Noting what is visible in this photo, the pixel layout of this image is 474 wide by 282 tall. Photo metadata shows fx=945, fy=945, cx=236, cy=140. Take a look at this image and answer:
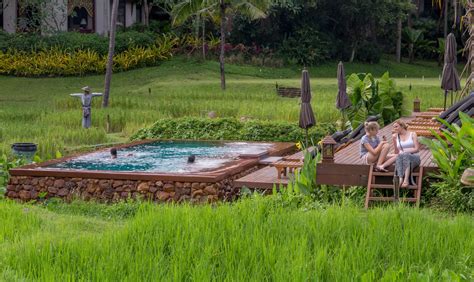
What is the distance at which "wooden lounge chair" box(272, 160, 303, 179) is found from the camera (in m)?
14.4

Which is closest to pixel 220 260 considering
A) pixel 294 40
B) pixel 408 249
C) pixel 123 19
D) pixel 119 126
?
pixel 408 249

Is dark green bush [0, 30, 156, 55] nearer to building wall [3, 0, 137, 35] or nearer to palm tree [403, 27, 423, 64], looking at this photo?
building wall [3, 0, 137, 35]

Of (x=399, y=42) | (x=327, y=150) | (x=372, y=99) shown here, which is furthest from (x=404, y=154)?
(x=399, y=42)

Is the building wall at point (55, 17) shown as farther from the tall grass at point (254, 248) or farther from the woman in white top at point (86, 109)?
the tall grass at point (254, 248)

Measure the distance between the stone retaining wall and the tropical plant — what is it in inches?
223

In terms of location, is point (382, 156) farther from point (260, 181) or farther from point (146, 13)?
point (146, 13)

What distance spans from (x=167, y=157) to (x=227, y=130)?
393 cm

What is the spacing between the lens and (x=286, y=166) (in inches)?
572

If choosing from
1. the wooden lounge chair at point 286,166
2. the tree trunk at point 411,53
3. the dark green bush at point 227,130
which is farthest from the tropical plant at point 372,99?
the tree trunk at point 411,53

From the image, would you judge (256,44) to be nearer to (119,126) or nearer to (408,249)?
(119,126)

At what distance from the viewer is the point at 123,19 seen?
48.5 metres

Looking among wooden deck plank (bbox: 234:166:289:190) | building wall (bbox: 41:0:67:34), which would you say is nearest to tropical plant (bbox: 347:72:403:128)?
wooden deck plank (bbox: 234:166:289:190)

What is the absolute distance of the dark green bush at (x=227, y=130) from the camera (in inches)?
848

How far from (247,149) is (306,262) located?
37.8ft
